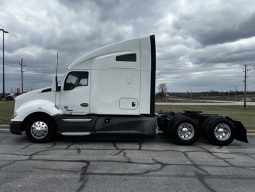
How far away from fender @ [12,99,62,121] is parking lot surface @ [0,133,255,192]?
837 mm

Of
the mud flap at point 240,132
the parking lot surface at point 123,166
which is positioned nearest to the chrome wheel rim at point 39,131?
the parking lot surface at point 123,166

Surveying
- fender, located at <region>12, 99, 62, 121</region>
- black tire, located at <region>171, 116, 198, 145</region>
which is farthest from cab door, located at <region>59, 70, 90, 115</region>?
black tire, located at <region>171, 116, 198, 145</region>

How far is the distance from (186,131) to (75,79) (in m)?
3.72

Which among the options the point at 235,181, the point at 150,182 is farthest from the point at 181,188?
the point at 235,181

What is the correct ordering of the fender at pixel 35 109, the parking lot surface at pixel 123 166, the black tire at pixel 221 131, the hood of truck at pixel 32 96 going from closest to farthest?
the parking lot surface at pixel 123 166 < the fender at pixel 35 109 < the black tire at pixel 221 131 < the hood of truck at pixel 32 96

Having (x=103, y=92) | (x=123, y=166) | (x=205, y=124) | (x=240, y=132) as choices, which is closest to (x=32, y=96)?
(x=103, y=92)

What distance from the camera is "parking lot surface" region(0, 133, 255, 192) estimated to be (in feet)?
19.7

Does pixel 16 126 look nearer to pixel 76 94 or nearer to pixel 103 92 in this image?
pixel 76 94

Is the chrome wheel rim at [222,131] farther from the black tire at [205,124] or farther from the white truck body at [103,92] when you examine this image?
the white truck body at [103,92]

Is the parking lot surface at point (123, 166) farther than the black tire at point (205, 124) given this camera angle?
No

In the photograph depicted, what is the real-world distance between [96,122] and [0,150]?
112 inches

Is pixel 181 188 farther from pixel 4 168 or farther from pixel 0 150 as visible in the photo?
pixel 0 150

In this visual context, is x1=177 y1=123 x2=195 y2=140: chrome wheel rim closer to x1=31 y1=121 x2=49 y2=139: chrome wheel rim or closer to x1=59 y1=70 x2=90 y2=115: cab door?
x1=59 y1=70 x2=90 y2=115: cab door

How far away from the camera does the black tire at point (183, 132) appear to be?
10688 millimetres
